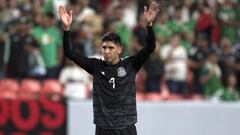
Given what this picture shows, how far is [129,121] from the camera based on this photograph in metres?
7.29

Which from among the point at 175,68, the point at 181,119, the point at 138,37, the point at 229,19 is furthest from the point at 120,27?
the point at 181,119

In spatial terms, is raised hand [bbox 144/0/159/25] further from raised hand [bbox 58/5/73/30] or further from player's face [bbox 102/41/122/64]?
raised hand [bbox 58/5/73/30]

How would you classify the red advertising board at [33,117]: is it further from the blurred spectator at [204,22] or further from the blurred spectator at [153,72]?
the blurred spectator at [204,22]

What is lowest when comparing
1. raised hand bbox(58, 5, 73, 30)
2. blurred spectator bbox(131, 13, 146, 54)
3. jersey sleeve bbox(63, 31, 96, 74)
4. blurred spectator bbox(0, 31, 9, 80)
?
jersey sleeve bbox(63, 31, 96, 74)

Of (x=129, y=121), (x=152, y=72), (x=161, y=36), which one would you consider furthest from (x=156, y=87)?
(x=129, y=121)

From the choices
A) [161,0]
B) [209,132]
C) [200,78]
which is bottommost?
[209,132]

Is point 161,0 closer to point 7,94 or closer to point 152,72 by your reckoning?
point 152,72

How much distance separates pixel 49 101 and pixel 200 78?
3.67 metres

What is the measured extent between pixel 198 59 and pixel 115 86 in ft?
24.1

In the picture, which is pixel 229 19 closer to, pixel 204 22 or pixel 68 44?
pixel 204 22

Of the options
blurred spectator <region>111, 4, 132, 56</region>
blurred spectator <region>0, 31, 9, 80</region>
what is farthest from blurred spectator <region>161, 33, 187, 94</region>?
blurred spectator <region>0, 31, 9, 80</region>

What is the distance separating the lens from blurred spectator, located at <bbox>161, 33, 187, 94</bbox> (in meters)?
13.9

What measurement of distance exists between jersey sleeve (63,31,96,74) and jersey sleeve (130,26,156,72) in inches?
16.9

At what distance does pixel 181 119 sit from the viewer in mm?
11938
